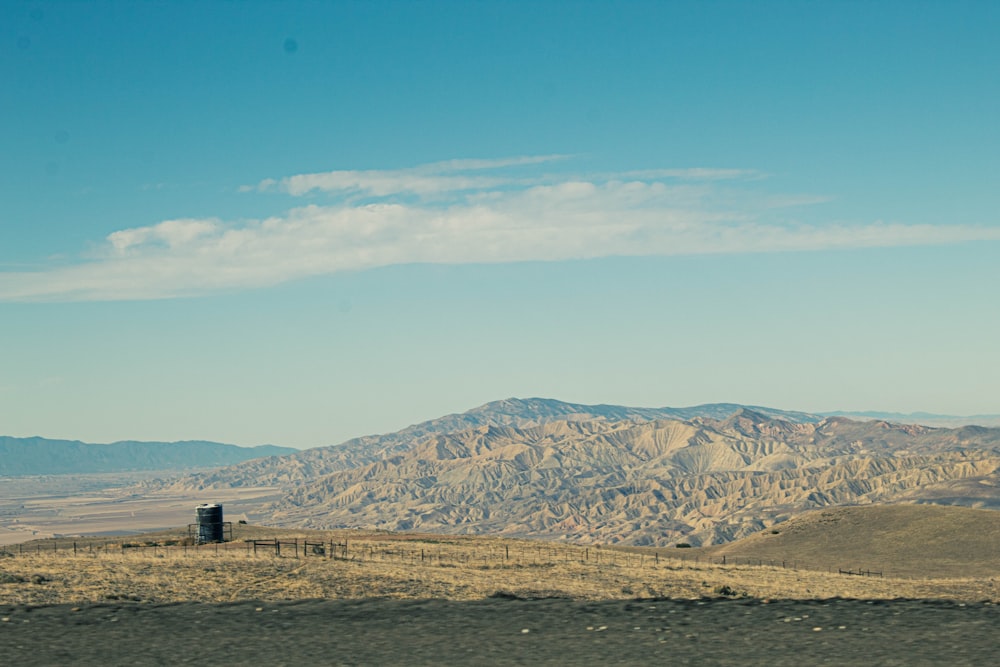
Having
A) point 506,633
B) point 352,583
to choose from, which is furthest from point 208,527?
point 506,633

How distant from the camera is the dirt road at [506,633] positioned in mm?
22578

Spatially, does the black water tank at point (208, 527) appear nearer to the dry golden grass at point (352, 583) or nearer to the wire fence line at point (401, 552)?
the wire fence line at point (401, 552)

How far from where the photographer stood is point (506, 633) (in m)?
26.0

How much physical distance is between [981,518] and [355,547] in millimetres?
76943

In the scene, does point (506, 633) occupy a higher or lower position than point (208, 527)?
higher

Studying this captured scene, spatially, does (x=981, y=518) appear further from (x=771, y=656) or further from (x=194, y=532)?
(x=771, y=656)

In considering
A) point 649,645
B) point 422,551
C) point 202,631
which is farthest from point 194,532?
point 649,645

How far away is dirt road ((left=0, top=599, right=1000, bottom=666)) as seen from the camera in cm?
2258

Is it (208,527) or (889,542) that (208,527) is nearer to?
(208,527)

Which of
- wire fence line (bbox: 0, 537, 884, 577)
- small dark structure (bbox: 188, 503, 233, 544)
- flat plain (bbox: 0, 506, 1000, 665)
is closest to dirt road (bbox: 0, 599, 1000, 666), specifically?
flat plain (bbox: 0, 506, 1000, 665)

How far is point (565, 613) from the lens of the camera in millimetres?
29203

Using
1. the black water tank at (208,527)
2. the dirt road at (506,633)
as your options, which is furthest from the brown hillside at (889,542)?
the dirt road at (506,633)

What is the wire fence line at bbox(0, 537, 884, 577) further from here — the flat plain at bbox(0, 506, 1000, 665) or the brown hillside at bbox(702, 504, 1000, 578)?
the flat plain at bbox(0, 506, 1000, 665)

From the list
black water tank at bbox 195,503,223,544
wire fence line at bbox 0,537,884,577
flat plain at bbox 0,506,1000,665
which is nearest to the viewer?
flat plain at bbox 0,506,1000,665
